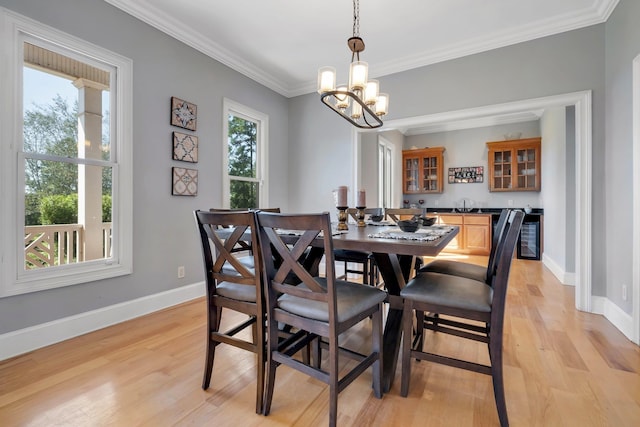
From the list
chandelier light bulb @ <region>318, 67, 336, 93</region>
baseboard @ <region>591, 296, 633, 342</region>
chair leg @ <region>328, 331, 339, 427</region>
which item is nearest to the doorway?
baseboard @ <region>591, 296, 633, 342</region>

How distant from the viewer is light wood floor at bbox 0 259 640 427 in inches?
55.4

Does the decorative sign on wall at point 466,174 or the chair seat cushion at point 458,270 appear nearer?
the chair seat cushion at point 458,270

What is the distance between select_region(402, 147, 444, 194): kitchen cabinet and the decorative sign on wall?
236mm

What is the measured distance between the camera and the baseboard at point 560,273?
371cm

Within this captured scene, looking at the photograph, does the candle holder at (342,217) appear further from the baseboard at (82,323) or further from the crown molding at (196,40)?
the crown molding at (196,40)

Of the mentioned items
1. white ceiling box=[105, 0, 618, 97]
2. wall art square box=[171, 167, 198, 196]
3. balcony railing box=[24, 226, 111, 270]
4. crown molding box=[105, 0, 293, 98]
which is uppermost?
white ceiling box=[105, 0, 618, 97]

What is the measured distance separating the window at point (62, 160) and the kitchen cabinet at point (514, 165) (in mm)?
6240

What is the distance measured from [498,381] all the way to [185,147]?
3120 millimetres

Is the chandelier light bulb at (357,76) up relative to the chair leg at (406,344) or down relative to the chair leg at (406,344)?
up

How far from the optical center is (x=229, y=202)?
3.67 meters

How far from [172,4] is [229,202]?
78.6 inches

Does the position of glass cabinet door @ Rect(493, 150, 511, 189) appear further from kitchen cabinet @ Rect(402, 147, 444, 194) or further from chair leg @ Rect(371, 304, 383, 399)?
chair leg @ Rect(371, 304, 383, 399)

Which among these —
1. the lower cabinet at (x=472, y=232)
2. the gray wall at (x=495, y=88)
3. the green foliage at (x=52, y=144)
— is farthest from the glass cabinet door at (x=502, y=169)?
the green foliage at (x=52, y=144)

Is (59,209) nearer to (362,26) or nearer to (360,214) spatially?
(360,214)
